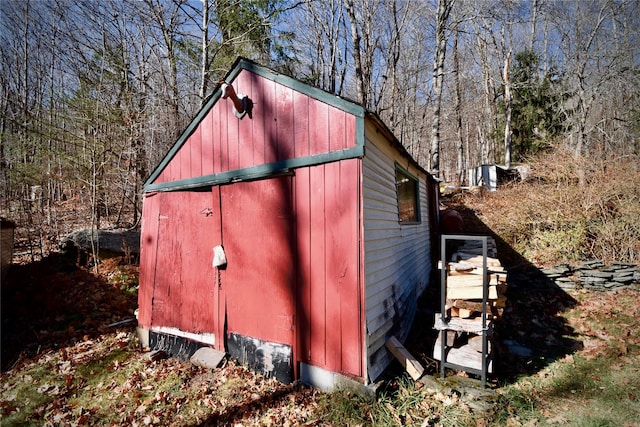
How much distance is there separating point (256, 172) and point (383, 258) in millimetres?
2266

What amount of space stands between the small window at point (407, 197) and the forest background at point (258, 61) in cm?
522

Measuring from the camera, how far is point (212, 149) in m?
4.82

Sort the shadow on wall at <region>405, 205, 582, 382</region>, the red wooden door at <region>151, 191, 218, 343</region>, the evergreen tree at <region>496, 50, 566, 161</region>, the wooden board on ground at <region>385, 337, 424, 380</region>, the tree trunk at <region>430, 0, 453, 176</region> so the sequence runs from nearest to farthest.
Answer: the wooden board on ground at <region>385, 337, 424, 380</region> < the shadow on wall at <region>405, 205, 582, 382</region> < the red wooden door at <region>151, 191, 218, 343</region> < the tree trunk at <region>430, 0, 453, 176</region> < the evergreen tree at <region>496, 50, 566, 161</region>

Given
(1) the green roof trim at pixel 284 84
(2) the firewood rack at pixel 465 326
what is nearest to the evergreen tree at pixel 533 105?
(2) the firewood rack at pixel 465 326

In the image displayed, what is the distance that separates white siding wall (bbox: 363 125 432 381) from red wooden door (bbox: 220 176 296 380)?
1076mm

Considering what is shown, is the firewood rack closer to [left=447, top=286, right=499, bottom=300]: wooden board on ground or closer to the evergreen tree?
[left=447, top=286, right=499, bottom=300]: wooden board on ground

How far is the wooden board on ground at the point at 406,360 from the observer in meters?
3.66

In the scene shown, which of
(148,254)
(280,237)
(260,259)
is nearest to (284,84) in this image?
(280,237)

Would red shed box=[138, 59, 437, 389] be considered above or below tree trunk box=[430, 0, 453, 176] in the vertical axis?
below

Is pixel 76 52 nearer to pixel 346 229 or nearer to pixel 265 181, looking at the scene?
pixel 265 181

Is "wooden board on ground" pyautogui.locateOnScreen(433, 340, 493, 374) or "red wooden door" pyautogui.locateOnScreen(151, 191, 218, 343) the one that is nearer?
"wooden board on ground" pyautogui.locateOnScreen(433, 340, 493, 374)

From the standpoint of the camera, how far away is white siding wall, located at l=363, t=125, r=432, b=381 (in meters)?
3.54

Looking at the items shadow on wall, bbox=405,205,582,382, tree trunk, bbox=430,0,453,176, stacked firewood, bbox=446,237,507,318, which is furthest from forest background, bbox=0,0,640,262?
stacked firewood, bbox=446,237,507,318

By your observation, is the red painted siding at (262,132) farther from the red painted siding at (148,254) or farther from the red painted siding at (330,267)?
the red painted siding at (148,254)
